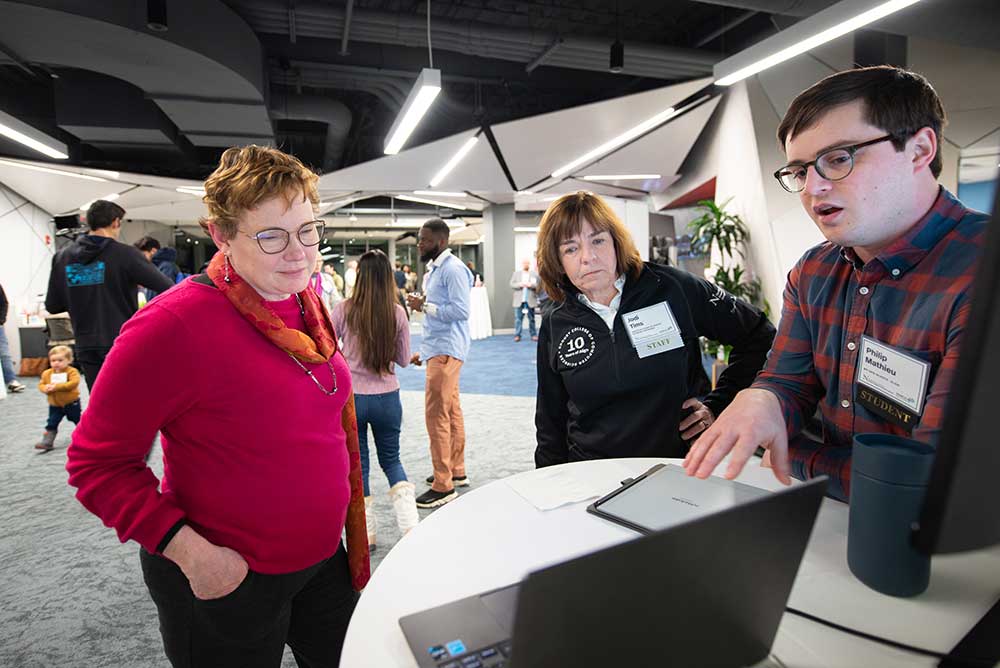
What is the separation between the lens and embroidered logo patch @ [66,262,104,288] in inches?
138

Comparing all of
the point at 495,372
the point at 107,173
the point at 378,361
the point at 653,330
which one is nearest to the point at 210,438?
the point at 653,330

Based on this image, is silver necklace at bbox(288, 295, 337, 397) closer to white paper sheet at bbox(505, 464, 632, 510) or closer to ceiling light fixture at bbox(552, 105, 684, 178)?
white paper sheet at bbox(505, 464, 632, 510)

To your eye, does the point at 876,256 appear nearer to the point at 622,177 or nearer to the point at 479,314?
the point at 622,177

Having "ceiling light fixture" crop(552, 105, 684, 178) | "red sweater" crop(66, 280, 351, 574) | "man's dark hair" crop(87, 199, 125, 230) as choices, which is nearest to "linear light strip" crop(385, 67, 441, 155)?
"man's dark hair" crop(87, 199, 125, 230)

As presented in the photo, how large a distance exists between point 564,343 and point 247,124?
623 centimetres

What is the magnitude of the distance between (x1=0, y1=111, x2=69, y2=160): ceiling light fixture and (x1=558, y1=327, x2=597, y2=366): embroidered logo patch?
6.10m

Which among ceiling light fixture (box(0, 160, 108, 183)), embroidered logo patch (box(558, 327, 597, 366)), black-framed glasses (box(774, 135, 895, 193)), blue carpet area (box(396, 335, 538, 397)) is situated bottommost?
blue carpet area (box(396, 335, 538, 397))

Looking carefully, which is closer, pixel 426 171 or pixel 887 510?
pixel 887 510

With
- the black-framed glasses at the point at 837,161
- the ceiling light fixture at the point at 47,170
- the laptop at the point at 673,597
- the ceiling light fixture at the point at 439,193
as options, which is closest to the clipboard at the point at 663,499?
the laptop at the point at 673,597

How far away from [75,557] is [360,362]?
1.72 metres

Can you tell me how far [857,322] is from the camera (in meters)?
1.09

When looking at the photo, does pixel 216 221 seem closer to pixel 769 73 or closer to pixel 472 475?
pixel 472 475

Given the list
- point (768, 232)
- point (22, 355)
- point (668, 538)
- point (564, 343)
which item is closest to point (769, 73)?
point (768, 232)

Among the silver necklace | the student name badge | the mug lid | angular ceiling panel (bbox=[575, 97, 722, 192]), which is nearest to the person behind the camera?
the mug lid
